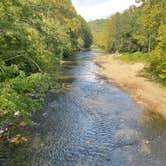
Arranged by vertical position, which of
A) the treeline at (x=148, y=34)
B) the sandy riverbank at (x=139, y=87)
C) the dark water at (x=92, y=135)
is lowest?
the sandy riverbank at (x=139, y=87)

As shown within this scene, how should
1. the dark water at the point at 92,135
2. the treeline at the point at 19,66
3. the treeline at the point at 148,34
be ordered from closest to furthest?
the treeline at the point at 19,66
the dark water at the point at 92,135
the treeline at the point at 148,34

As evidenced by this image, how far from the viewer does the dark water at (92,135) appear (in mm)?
15195

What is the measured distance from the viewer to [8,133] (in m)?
18.0

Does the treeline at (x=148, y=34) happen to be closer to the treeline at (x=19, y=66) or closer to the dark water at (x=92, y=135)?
the dark water at (x=92, y=135)

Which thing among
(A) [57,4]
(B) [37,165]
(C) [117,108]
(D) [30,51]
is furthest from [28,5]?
(A) [57,4]

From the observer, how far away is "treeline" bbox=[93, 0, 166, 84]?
33.3m

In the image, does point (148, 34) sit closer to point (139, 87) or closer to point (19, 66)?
point (139, 87)

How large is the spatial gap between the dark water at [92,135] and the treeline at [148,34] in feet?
26.8

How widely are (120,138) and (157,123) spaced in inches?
166

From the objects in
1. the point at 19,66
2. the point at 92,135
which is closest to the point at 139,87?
the point at 92,135

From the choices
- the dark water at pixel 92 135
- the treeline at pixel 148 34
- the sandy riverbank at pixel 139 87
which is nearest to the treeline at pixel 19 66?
the dark water at pixel 92 135

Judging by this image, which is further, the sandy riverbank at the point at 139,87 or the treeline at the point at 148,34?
the treeline at the point at 148,34

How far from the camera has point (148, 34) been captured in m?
49.1

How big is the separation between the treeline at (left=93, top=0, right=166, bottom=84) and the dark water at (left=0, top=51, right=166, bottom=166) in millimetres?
8167
